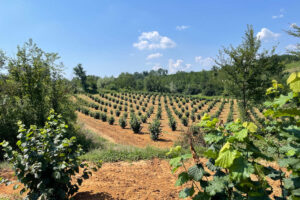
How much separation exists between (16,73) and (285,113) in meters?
11.3

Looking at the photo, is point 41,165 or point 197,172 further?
point 41,165

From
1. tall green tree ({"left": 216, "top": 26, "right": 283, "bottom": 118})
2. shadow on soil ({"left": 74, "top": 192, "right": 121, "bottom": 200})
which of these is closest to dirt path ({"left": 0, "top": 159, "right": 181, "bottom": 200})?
shadow on soil ({"left": 74, "top": 192, "right": 121, "bottom": 200})

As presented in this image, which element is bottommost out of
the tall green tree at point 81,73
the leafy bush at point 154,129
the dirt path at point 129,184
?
the leafy bush at point 154,129

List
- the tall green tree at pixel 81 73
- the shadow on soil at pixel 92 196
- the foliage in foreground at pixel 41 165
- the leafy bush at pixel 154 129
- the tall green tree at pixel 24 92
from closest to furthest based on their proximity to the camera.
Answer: the foliage in foreground at pixel 41 165 → the shadow on soil at pixel 92 196 → the tall green tree at pixel 24 92 → the leafy bush at pixel 154 129 → the tall green tree at pixel 81 73

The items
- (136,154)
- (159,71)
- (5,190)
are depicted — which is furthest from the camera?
(159,71)

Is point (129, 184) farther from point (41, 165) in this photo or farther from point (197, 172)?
point (197, 172)

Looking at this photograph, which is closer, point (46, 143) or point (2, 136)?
point (46, 143)

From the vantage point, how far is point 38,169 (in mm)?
2510

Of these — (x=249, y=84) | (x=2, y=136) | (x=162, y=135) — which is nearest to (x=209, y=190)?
(x=2, y=136)

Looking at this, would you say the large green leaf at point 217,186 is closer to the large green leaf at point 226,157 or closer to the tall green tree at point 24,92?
the large green leaf at point 226,157

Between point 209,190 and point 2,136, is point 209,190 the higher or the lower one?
the higher one

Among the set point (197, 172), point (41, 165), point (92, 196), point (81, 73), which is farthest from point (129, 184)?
point (81, 73)

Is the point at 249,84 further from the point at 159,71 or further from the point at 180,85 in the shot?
the point at 159,71

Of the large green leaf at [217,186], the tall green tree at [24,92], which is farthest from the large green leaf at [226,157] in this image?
the tall green tree at [24,92]
